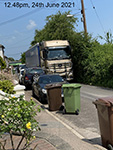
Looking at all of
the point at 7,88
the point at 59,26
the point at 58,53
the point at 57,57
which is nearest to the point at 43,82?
the point at 7,88

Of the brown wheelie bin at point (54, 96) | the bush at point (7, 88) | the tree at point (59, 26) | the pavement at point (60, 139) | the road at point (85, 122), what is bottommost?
the road at point (85, 122)

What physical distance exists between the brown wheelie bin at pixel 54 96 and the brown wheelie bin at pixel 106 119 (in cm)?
559

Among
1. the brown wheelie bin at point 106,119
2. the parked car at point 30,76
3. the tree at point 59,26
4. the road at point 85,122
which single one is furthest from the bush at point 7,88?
the tree at point 59,26

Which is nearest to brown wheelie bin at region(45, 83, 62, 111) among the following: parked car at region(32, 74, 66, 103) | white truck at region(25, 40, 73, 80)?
parked car at region(32, 74, 66, 103)

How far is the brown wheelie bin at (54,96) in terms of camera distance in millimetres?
11304

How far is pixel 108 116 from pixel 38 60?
2131cm

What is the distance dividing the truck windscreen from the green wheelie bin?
1335 cm

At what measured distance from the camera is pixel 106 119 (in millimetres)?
5512

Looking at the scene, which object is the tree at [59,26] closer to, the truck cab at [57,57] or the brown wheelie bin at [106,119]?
the truck cab at [57,57]

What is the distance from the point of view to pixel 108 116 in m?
5.42

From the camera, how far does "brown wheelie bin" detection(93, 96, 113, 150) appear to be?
17.7 ft

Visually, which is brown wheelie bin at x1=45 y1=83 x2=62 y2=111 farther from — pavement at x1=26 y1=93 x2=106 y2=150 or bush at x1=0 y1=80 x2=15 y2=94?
pavement at x1=26 y1=93 x2=106 y2=150

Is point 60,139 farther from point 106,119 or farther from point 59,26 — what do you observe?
point 59,26

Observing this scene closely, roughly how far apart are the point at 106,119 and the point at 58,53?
1848 cm
